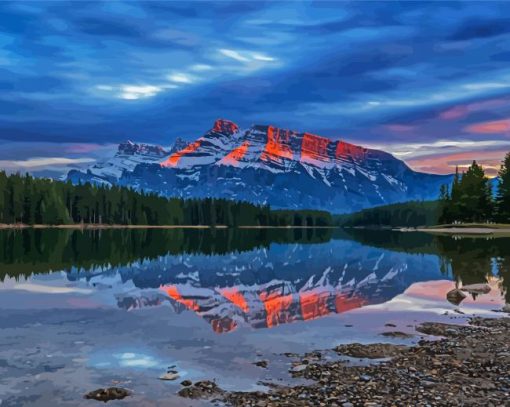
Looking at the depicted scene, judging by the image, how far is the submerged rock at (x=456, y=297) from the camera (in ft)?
119

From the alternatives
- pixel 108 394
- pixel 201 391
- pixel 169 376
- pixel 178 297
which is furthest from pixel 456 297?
pixel 108 394

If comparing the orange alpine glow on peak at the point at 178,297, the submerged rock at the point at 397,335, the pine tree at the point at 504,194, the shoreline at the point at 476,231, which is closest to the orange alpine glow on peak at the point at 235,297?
the orange alpine glow on peak at the point at 178,297

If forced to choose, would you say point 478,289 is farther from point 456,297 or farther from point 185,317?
point 185,317

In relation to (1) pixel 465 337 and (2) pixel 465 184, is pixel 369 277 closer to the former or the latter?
(1) pixel 465 337

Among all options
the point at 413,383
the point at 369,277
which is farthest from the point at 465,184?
the point at 413,383

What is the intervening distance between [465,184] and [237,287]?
148m

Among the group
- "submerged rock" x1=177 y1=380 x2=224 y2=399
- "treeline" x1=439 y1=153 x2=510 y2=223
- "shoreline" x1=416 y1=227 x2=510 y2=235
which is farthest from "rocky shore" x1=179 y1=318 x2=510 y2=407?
"treeline" x1=439 y1=153 x2=510 y2=223

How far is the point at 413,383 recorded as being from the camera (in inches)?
682

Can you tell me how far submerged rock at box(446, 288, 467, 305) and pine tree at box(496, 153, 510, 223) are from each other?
131 m

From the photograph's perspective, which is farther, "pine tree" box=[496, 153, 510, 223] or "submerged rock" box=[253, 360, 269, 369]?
"pine tree" box=[496, 153, 510, 223]

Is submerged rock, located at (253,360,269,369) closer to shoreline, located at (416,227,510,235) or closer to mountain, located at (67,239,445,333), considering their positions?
mountain, located at (67,239,445,333)

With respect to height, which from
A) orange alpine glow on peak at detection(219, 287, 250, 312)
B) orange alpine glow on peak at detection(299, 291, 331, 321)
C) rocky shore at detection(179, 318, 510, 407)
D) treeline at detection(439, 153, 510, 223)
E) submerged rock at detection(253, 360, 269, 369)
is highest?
treeline at detection(439, 153, 510, 223)

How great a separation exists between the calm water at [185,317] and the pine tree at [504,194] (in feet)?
352

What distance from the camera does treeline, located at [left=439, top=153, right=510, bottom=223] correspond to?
159 m
